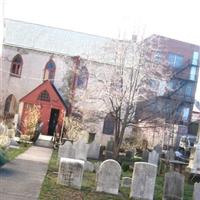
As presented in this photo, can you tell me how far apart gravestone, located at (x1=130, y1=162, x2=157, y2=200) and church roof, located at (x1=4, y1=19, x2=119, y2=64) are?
91.9 ft

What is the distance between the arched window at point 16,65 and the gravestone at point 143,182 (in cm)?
2975

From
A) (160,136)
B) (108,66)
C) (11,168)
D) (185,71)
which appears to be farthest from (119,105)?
(185,71)

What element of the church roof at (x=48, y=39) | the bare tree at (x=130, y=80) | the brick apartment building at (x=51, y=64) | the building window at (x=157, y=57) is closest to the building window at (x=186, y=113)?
the brick apartment building at (x=51, y=64)

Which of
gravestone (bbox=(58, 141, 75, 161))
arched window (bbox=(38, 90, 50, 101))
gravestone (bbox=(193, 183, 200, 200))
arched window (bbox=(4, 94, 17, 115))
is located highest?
arched window (bbox=(38, 90, 50, 101))

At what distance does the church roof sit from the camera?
1654 inches

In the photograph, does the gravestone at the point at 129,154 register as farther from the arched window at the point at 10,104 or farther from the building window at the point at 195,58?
the building window at the point at 195,58

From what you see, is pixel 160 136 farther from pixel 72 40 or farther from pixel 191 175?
pixel 191 175

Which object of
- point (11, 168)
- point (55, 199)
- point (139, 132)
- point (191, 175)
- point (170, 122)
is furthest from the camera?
point (139, 132)

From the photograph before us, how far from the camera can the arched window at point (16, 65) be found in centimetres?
4147

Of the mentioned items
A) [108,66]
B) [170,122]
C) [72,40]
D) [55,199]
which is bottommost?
[55,199]

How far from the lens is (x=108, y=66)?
28391 millimetres

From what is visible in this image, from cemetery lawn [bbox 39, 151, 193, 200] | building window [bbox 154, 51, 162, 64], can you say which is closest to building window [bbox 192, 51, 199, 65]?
building window [bbox 154, 51, 162, 64]

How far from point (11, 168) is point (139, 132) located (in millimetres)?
23065

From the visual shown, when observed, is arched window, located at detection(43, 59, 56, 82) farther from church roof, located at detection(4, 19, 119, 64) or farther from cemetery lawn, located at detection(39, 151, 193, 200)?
cemetery lawn, located at detection(39, 151, 193, 200)
